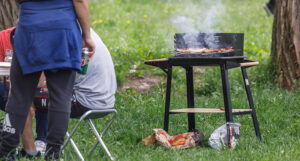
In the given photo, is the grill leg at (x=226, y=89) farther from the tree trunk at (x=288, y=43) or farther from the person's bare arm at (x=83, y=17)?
the tree trunk at (x=288, y=43)

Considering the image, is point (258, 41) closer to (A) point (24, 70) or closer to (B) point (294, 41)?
(B) point (294, 41)

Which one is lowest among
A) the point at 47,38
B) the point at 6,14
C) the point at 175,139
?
the point at 175,139

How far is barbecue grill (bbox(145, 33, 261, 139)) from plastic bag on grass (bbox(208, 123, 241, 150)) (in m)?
0.08

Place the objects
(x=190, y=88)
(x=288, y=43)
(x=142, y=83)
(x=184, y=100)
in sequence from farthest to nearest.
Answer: (x=142, y=83) → (x=288, y=43) → (x=184, y=100) → (x=190, y=88)

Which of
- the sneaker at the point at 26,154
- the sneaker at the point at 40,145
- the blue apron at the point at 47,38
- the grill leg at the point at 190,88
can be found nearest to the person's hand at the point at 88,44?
the blue apron at the point at 47,38

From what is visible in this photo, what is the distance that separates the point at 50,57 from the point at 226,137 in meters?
1.96

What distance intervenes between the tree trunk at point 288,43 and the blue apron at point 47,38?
4.02 meters

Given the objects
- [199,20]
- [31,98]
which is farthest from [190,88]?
[199,20]

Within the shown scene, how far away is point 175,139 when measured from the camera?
567 cm

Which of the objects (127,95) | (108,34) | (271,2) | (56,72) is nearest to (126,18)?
(108,34)

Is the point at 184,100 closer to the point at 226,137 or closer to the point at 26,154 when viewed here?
the point at 226,137

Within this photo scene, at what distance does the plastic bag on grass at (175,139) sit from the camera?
548cm

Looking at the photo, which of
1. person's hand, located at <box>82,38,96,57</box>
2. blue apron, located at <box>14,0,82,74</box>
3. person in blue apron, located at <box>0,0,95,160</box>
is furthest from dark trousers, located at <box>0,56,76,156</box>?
person's hand, located at <box>82,38,96,57</box>

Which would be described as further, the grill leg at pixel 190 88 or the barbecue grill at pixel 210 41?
the grill leg at pixel 190 88
